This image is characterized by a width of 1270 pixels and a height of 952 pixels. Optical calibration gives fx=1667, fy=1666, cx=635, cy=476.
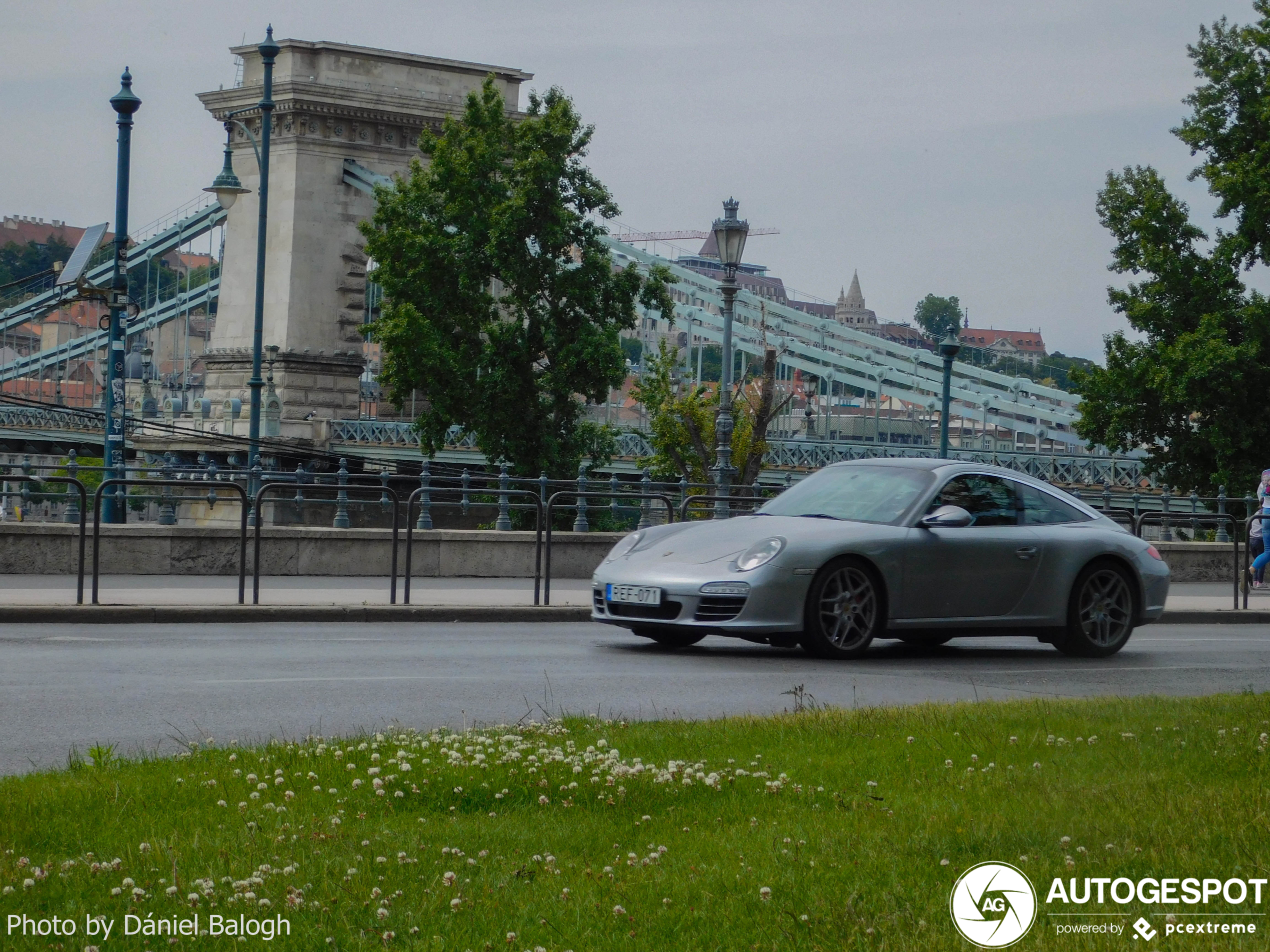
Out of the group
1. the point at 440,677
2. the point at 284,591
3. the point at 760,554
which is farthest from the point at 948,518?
the point at 284,591

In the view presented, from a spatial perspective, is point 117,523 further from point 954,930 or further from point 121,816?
point 954,930

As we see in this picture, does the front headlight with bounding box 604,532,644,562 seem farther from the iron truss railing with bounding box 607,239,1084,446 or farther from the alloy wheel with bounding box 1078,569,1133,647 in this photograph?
the iron truss railing with bounding box 607,239,1084,446

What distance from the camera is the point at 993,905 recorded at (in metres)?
3.82

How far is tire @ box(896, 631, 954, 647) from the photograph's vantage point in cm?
1130

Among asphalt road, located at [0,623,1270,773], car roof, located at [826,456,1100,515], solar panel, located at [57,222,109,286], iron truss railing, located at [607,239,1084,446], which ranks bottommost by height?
asphalt road, located at [0,623,1270,773]

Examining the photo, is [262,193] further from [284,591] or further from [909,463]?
[909,463]

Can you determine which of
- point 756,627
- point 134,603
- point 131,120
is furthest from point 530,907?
point 131,120

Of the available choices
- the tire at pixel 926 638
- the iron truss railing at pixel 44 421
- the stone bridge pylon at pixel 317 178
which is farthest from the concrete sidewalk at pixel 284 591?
the iron truss railing at pixel 44 421

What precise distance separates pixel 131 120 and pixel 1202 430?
23.4 m

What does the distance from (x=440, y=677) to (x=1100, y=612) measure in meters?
4.98

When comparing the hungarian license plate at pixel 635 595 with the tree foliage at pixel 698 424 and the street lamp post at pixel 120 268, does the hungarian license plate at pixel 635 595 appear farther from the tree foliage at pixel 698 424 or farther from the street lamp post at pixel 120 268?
the tree foliage at pixel 698 424

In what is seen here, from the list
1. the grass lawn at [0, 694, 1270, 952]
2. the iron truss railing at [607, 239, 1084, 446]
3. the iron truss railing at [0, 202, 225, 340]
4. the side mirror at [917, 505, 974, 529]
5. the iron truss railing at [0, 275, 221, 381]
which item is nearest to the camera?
the grass lawn at [0, 694, 1270, 952]

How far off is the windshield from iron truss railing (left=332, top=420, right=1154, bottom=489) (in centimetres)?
3775

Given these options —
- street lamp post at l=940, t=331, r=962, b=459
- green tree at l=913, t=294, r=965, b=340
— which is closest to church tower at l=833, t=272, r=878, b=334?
green tree at l=913, t=294, r=965, b=340
